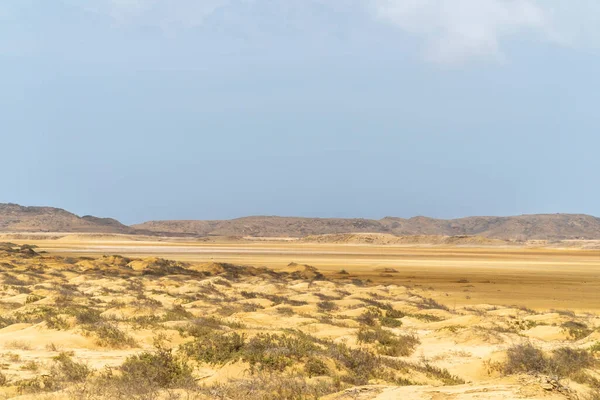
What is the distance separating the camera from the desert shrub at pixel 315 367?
37.7ft

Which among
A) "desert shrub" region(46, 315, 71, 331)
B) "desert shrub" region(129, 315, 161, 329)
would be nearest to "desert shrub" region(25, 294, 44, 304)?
"desert shrub" region(129, 315, 161, 329)

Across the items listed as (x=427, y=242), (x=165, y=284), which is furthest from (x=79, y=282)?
(x=427, y=242)

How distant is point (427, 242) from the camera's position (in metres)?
135

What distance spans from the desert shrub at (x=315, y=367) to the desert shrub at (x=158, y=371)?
6.61ft

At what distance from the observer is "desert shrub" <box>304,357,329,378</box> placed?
11484mm

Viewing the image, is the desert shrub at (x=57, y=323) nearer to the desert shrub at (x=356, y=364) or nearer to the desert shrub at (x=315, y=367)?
the desert shrub at (x=356, y=364)

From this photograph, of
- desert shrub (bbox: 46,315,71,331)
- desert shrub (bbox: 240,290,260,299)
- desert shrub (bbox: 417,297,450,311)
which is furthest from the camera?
desert shrub (bbox: 240,290,260,299)

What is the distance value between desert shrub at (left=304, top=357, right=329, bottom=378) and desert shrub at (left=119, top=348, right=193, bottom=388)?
6.61 ft

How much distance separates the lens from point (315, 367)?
1160cm

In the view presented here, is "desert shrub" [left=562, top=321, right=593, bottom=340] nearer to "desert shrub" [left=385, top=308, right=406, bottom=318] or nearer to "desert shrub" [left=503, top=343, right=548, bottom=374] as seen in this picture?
"desert shrub" [left=503, top=343, right=548, bottom=374]

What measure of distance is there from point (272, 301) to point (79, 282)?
11.6 meters

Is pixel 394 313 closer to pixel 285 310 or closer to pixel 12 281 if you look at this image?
pixel 285 310

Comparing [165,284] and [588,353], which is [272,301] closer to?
[165,284]

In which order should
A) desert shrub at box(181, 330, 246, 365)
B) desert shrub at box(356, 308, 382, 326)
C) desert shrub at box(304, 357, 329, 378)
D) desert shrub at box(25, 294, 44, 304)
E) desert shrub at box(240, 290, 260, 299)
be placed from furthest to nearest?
desert shrub at box(240, 290, 260, 299) < desert shrub at box(25, 294, 44, 304) < desert shrub at box(356, 308, 382, 326) < desert shrub at box(181, 330, 246, 365) < desert shrub at box(304, 357, 329, 378)
